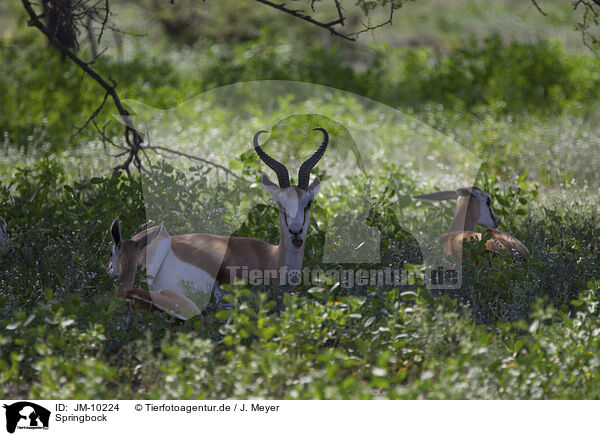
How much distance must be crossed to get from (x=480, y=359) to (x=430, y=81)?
11030 millimetres

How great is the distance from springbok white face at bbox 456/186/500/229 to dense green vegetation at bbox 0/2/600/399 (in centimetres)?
22

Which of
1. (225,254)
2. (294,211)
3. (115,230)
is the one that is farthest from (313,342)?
(115,230)

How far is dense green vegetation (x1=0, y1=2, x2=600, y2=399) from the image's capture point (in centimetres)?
383

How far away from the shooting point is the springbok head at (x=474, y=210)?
6562mm

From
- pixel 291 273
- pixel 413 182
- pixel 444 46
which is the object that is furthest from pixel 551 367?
pixel 444 46

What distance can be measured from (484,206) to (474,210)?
0.10 m

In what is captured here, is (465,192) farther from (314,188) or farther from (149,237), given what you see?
(149,237)

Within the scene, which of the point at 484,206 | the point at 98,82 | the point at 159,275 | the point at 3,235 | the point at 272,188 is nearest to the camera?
the point at 272,188

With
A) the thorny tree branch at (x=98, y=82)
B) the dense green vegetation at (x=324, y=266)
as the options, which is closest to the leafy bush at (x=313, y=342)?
the dense green vegetation at (x=324, y=266)

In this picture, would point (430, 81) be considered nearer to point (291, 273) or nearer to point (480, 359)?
point (291, 273)

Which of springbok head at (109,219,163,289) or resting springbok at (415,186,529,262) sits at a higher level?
resting springbok at (415,186,529,262)

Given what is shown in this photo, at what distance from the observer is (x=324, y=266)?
575 centimetres

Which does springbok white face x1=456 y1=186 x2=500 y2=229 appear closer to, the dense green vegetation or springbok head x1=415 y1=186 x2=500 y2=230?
springbok head x1=415 y1=186 x2=500 y2=230
